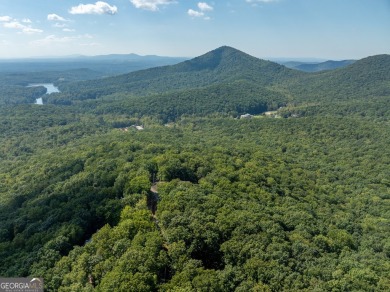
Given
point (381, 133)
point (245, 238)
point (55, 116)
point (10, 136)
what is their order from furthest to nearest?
point (55, 116) < point (10, 136) < point (381, 133) < point (245, 238)

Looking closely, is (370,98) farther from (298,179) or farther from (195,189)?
(195,189)

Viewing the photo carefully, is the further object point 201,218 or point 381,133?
point 381,133

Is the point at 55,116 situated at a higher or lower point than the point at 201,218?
lower

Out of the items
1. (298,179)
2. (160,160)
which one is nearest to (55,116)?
(160,160)

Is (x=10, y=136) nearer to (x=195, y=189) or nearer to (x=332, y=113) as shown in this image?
(x=195, y=189)

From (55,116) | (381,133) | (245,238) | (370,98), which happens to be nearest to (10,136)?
(55,116)

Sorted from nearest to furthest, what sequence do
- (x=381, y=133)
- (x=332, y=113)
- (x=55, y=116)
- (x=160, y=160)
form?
(x=160, y=160)
(x=381, y=133)
(x=332, y=113)
(x=55, y=116)

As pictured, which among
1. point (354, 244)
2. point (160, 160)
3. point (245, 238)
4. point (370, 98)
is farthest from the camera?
point (370, 98)

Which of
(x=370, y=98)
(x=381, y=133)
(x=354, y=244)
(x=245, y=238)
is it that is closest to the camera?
(x=245, y=238)

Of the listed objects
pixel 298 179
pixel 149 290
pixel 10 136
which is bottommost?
pixel 10 136
